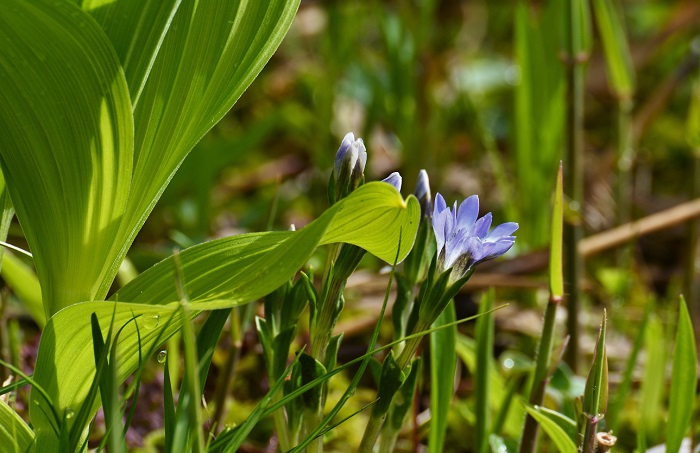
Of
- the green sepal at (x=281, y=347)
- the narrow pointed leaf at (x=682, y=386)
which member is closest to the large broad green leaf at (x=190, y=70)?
the green sepal at (x=281, y=347)

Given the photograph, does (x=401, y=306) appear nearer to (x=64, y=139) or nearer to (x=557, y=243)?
(x=557, y=243)

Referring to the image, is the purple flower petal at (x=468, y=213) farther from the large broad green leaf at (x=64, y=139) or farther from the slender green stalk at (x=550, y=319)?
the large broad green leaf at (x=64, y=139)

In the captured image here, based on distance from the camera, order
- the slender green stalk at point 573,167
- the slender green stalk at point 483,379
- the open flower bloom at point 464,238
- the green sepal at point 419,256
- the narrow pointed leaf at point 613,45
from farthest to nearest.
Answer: the narrow pointed leaf at point 613,45 < the slender green stalk at point 573,167 < the slender green stalk at point 483,379 < the green sepal at point 419,256 < the open flower bloom at point 464,238

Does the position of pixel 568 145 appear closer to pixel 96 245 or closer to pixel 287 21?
pixel 287 21

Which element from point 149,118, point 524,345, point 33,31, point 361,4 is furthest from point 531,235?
point 33,31

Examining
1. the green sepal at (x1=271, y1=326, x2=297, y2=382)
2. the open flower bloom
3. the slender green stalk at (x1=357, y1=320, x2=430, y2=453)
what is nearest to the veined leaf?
the green sepal at (x1=271, y1=326, x2=297, y2=382)

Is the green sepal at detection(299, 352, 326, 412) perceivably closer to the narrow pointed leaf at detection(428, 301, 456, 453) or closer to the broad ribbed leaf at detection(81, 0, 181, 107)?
the narrow pointed leaf at detection(428, 301, 456, 453)
